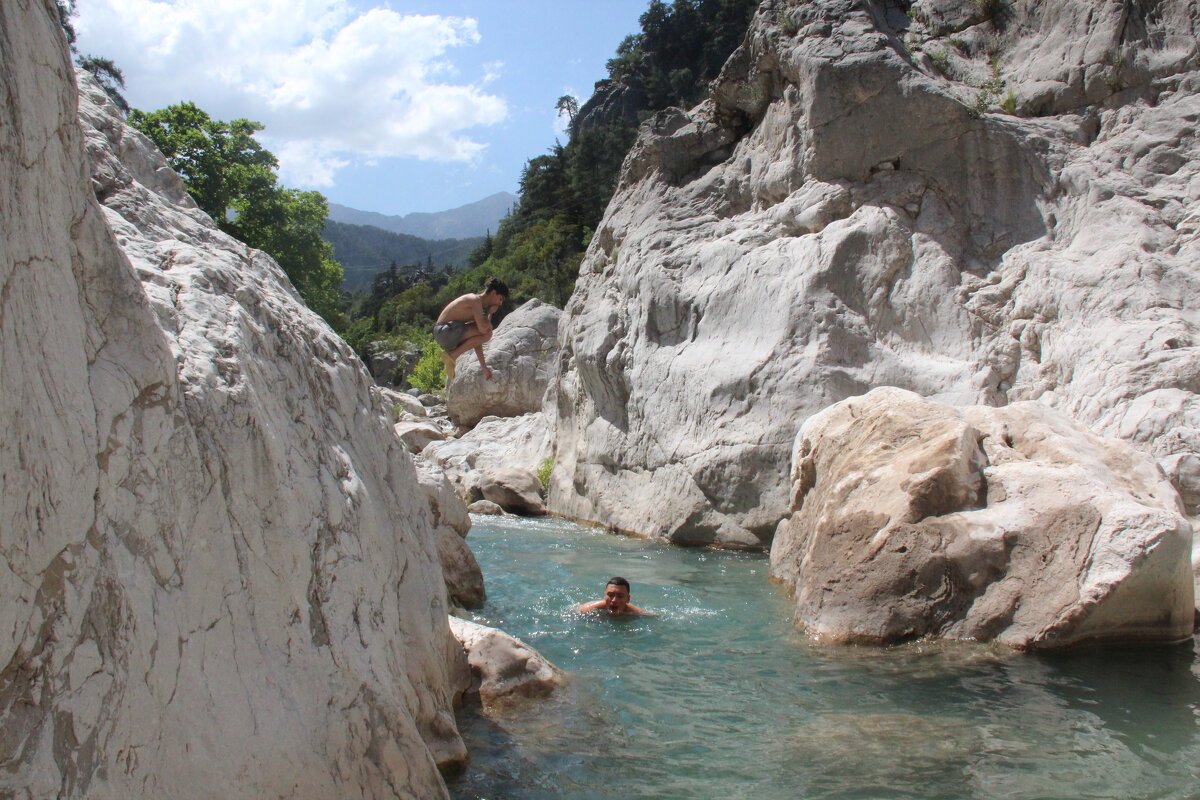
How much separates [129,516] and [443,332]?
7346mm

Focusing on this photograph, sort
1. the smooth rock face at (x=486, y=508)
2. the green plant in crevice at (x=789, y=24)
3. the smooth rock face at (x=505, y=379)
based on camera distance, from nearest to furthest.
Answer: the green plant in crevice at (x=789, y=24) → the smooth rock face at (x=486, y=508) → the smooth rock face at (x=505, y=379)

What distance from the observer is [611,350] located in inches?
561

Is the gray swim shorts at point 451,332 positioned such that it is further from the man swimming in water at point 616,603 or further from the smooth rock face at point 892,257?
the smooth rock face at point 892,257

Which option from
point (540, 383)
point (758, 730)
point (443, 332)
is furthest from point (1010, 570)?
point (540, 383)

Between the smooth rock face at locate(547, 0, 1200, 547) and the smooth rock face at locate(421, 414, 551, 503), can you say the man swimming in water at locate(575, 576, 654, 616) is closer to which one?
the smooth rock face at locate(547, 0, 1200, 547)

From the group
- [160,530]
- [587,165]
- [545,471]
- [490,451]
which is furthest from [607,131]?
[160,530]

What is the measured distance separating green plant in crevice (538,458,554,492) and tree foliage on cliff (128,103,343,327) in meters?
A: 13.9

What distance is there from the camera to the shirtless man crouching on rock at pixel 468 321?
973 cm

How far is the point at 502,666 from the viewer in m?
5.60

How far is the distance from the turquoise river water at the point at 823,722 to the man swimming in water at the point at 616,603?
0.20 metres

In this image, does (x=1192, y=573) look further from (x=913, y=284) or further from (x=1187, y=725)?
(x=913, y=284)

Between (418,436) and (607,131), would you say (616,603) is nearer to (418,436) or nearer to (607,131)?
(418,436)

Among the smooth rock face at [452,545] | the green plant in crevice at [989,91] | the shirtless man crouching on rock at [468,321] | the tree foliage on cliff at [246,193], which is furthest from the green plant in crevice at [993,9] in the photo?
the tree foliage on cliff at [246,193]

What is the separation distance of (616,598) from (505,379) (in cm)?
1559
